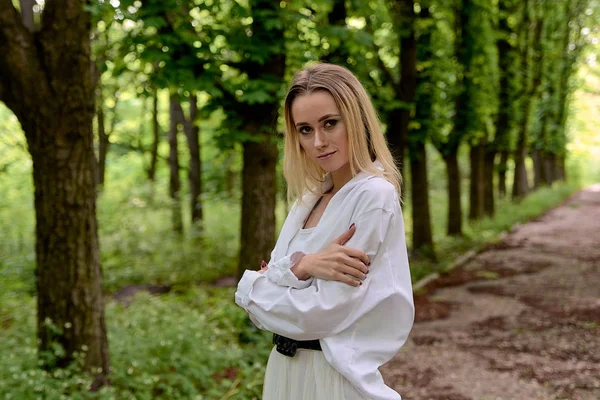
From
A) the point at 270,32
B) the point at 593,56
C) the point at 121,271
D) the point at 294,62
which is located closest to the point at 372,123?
the point at 270,32

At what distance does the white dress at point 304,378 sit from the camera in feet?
7.04

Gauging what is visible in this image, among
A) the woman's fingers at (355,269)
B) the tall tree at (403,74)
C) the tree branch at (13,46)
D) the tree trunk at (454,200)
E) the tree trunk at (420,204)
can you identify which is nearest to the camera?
the woman's fingers at (355,269)

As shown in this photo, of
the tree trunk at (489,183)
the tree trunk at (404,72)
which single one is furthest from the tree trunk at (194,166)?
the tree trunk at (489,183)

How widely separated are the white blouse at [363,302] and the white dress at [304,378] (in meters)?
0.10

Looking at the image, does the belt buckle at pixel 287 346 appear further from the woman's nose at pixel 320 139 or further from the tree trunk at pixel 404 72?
the tree trunk at pixel 404 72

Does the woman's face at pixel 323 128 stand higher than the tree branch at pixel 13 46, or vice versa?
the tree branch at pixel 13 46

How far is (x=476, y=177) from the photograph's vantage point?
18.7 m

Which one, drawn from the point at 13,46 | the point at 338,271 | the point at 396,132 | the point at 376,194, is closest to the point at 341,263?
the point at 338,271

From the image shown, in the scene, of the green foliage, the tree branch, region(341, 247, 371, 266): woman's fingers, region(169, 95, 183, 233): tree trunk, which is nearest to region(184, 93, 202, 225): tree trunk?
region(169, 95, 183, 233): tree trunk

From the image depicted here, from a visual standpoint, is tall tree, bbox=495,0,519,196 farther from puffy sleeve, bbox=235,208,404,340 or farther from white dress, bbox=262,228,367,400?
puffy sleeve, bbox=235,208,404,340

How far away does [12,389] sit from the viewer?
4266 mm

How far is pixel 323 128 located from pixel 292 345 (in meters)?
0.79

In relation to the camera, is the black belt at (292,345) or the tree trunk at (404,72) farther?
the tree trunk at (404,72)

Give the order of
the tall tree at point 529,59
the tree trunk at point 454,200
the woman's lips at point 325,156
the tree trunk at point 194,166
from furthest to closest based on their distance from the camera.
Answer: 1. the tall tree at point 529,59
2. the tree trunk at point 454,200
3. the tree trunk at point 194,166
4. the woman's lips at point 325,156
